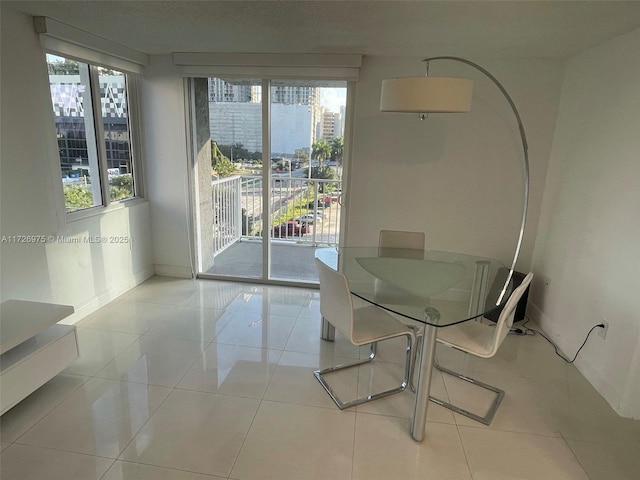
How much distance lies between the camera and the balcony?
435 cm

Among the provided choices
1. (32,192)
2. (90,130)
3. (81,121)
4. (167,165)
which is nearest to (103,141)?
(90,130)

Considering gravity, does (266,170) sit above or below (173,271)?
above

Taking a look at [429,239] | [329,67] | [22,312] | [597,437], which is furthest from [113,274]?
[597,437]

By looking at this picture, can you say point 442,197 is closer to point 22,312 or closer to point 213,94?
point 213,94

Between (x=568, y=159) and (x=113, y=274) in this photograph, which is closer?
(x=568, y=159)

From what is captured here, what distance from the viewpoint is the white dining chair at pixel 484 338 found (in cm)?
195

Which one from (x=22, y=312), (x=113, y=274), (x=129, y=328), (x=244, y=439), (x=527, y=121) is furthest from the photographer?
(x=113, y=274)

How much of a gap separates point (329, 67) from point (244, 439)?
9.65 feet

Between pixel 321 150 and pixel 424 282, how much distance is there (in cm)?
187

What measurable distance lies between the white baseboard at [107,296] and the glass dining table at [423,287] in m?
2.03

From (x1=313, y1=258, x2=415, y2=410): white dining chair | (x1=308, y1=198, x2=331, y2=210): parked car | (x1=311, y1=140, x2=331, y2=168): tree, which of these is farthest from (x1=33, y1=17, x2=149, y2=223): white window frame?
(x1=313, y1=258, x2=415, y2=410): white dining chair

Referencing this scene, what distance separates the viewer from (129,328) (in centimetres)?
307

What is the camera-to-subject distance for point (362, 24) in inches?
96.8

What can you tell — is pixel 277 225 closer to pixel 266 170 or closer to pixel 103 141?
pixel 266 170
